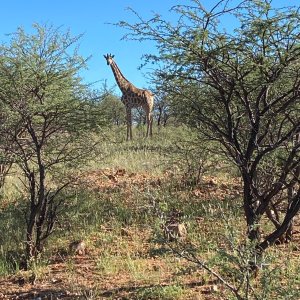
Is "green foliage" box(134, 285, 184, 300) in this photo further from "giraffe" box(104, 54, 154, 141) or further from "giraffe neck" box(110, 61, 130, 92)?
"giraffe neck" box(110, 61, 130, 92)

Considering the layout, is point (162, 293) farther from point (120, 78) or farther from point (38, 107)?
point (120, 78)

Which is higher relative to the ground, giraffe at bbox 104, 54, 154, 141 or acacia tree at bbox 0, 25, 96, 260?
giraffe at bbox 104, 54, 154, 141

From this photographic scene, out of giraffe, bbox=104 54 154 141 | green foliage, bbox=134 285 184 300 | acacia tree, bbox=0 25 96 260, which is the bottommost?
green foliage, bbox=134 285 184 300

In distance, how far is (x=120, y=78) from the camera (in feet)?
67.6

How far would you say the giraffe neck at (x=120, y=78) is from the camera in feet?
65.9

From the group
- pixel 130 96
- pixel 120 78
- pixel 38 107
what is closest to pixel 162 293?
pixel 38 107

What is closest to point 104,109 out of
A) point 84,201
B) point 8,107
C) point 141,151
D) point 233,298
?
point 8,107

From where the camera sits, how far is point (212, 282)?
4.57 m

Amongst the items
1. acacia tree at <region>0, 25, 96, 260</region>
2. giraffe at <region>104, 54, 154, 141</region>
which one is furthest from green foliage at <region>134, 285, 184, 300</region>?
giraffe at <region>104, 54, 154, 141</region>

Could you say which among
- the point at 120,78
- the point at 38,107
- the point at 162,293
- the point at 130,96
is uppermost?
the point at 120,78

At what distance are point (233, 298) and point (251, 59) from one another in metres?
1.87

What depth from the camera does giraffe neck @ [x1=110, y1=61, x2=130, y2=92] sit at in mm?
20094

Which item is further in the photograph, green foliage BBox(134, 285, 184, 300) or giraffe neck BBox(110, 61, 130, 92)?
giraffe neck BBox(110, 61, 130, 92)

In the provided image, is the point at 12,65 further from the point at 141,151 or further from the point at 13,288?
the point at 141,151
